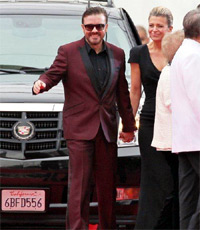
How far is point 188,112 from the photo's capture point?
22.1 feet

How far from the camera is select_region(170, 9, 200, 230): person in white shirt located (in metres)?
6.66

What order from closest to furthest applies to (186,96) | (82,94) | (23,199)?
(186,96) → (82,94) → (23,199)

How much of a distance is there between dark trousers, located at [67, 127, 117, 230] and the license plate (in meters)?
0.32

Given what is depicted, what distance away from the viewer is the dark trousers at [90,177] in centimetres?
759

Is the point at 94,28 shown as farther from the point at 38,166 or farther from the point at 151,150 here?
the point at 38,166

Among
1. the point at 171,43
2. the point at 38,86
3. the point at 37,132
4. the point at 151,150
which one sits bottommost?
the point at 151,150

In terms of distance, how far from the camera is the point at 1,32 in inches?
368

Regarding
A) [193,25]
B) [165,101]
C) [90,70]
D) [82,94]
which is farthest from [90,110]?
[193,25]

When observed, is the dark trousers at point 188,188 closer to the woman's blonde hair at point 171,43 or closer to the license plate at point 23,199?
the woman's blonde hair at point 171,43

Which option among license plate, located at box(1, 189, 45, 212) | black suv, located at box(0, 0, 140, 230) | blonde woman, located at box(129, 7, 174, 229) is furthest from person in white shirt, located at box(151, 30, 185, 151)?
license plate, located at box(1, 189, 45, 212)

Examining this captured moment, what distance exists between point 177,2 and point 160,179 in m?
12.8

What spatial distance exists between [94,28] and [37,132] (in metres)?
0.98

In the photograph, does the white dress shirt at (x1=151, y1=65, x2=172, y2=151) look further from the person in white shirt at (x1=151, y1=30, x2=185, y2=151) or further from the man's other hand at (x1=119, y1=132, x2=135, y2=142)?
the man's other hand at (x1=119, y1=132, x2=135, y2=142)

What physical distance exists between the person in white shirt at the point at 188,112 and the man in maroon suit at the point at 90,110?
91cm
